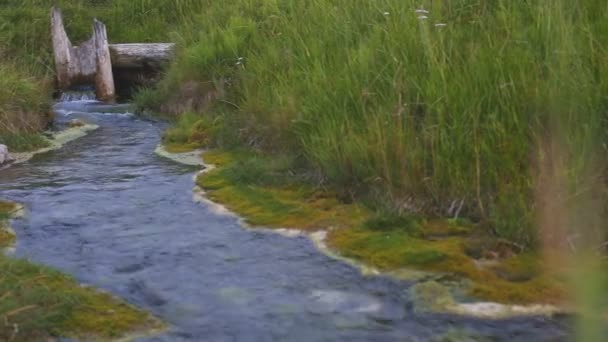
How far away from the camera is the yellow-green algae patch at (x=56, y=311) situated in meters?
3.24

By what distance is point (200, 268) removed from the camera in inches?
167

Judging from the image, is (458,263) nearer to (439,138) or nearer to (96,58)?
(439,138)

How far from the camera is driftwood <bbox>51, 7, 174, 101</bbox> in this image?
1147 cm

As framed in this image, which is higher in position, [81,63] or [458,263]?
[81,63]

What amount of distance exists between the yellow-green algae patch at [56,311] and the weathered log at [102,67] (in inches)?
310

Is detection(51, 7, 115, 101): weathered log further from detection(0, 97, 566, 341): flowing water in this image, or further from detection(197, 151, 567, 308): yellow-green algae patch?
detection(197, 151, 567, 308): yellow-green algae patch

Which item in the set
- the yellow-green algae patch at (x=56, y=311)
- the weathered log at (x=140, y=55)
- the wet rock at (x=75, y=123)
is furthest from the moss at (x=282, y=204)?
the weathered log at (x=140, y=55)

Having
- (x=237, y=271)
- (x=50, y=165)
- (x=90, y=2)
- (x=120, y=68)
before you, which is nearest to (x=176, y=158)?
(x=50, y=165)

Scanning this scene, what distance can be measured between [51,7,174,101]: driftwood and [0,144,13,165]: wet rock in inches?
159

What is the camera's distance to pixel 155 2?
537 inches

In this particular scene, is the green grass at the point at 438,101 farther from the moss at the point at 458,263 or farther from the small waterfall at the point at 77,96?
the small waterfall at the point at 77,96

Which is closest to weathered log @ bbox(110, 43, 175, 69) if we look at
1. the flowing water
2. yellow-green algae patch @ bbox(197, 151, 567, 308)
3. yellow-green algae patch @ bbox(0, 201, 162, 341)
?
the flowing water

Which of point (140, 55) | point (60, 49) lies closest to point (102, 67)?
point (140, 55)

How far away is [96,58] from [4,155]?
4.25 metres
